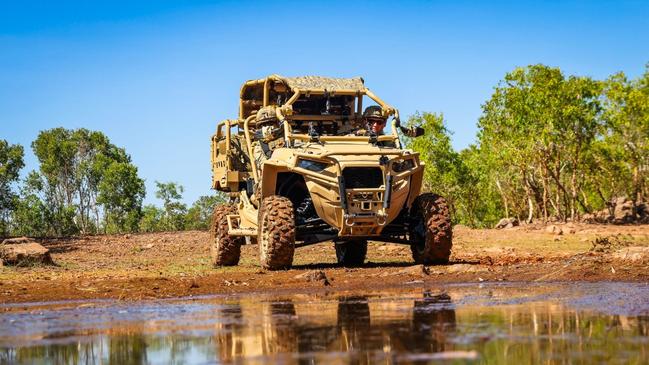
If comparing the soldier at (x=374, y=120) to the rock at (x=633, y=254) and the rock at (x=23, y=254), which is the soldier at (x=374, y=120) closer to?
the rock at (x=633, y=254)

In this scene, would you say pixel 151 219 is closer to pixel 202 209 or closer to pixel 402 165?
pixel 202 209

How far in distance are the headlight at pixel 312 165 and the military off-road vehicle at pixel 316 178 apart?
0.6 inches

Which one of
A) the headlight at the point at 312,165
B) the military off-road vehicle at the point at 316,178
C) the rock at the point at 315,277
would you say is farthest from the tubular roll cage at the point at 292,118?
the rock at the point at 315,277

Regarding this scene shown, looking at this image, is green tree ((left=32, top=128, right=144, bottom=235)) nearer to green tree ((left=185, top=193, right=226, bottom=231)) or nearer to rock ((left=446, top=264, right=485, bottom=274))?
green tree ((left=185, top=193, right=226, bottom=231))

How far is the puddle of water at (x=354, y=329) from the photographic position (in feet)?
18.4

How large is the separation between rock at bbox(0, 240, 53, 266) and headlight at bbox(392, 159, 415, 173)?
27.4ft

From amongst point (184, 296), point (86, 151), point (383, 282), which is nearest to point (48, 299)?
point (184, 296)

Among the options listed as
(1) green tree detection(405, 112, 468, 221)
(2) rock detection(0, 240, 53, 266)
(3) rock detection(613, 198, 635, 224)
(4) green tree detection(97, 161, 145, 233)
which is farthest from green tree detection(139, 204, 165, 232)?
(2) rock detection(0, 240, 53, 266)

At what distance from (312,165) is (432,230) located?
218 cm

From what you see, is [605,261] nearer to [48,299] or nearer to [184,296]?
[184,296]

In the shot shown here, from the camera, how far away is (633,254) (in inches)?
518

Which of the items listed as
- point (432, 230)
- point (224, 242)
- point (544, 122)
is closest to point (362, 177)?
point (432, 230)

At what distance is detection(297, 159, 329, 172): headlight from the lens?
48.2 feet

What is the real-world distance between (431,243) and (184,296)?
4978mm
